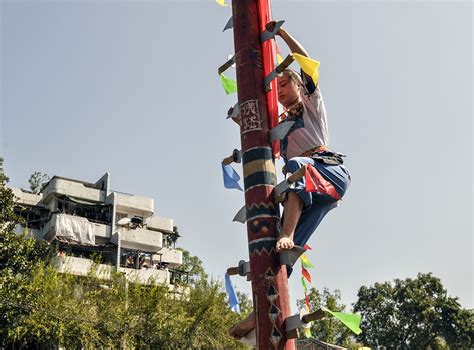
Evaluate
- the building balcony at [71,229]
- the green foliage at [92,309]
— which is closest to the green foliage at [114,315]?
the green foliage at [92,309]

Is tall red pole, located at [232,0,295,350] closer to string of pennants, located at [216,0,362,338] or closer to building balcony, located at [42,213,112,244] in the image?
string of pennants, located at [216,0,362,338]

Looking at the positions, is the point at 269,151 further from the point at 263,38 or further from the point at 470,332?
the point at 470,332

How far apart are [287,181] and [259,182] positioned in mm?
323

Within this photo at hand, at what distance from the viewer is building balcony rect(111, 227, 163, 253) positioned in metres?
34.7

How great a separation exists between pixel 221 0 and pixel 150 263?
103 ft

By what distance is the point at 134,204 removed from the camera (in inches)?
1442

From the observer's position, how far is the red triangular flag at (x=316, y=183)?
14.1 ft

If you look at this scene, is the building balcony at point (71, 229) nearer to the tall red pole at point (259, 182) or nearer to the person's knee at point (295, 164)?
the tall red pole at point (259, 182)

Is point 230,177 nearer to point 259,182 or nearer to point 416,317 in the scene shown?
point 259,182

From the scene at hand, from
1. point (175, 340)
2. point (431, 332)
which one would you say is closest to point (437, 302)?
point (431, 332)

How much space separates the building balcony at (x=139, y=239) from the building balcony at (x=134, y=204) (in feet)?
5.57

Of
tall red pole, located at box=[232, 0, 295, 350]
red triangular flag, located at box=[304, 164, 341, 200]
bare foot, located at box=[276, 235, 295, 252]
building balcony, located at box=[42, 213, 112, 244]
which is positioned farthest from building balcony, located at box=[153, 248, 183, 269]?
bare foot, located at box=[276, 235, 295, 252]

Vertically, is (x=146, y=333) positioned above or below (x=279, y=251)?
above

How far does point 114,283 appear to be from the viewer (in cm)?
2509
